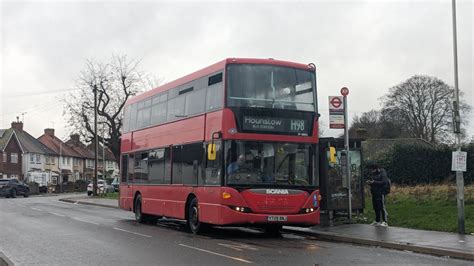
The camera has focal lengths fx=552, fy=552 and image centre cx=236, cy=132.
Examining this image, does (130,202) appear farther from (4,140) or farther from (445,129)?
(4,140)

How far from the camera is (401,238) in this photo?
13273 millimetres

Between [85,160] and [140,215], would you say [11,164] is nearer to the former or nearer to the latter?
[85,160]

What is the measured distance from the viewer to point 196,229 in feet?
50.9

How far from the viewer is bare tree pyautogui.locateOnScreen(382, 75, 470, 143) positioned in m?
69.1

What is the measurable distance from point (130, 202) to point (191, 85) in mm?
6650

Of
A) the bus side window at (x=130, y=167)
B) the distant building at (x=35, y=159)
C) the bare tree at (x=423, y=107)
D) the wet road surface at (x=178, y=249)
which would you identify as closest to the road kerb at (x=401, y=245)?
the wet road surface at (x=178, y=249)

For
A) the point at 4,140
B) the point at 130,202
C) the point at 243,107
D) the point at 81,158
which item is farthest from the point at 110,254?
the point at 81,158

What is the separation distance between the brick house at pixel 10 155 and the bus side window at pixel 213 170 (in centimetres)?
6783

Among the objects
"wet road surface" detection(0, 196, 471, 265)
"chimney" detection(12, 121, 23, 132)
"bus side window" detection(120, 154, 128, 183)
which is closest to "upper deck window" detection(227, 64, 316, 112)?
"wet road surface" detection(0, 196, 471, 265)

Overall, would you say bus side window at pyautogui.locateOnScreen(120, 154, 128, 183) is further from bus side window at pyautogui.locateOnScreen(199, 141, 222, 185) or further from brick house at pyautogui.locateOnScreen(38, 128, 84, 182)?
brick house at pyautogui.locateOnScreen(38, 128, 84, 182)

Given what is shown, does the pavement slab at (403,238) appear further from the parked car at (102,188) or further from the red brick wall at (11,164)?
the red brick wall at (11,164)

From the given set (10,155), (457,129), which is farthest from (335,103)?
(10,155)

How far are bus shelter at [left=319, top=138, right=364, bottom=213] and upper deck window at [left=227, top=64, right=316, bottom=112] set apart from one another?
2.73 meters

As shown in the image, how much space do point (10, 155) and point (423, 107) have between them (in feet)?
185
